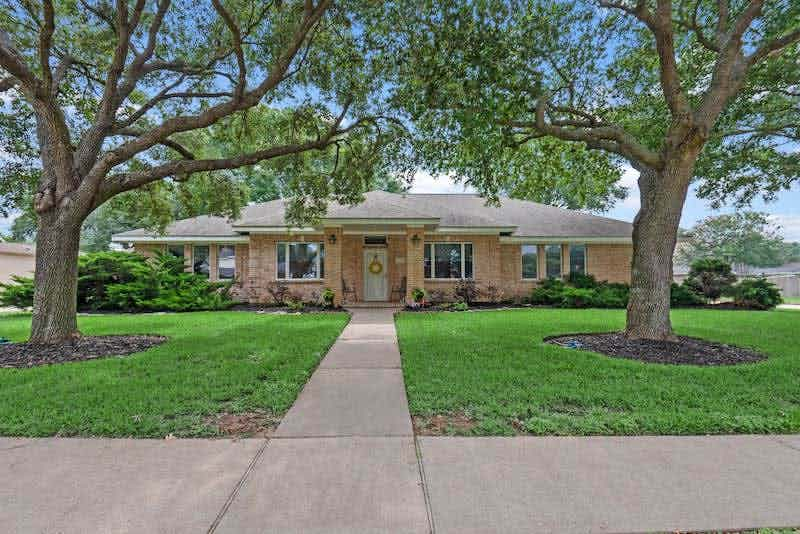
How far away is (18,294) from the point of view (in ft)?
45.9

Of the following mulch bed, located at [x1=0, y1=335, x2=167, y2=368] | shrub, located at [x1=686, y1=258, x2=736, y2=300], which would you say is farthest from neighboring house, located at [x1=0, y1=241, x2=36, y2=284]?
shrub, located at [x1=686, y1=258, x2=736, y2=300]

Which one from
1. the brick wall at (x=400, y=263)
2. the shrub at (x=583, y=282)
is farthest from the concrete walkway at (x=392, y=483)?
the shrub at (x=583, y=282)

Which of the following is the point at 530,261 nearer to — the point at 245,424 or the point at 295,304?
the point at 295,304

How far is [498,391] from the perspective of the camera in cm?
463

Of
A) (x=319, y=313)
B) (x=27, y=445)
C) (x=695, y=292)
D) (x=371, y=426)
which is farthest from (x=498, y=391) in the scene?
(x=695, y=292)

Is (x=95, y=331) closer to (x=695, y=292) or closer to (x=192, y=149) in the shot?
(x=192, y=149)

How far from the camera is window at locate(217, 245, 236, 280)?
16828 mm

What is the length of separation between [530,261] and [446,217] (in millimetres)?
4205

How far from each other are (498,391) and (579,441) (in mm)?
1285

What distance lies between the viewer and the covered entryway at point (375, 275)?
1653 cm

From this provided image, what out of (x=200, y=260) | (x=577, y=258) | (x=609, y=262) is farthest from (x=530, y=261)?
(x=200, y=260)

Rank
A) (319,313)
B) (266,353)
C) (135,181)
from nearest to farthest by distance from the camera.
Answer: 1. (266,353)
2. (135,181)
3. (319,313)

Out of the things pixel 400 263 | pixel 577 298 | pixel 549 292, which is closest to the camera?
pixel 577 298

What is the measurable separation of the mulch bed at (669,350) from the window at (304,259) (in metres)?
9.93
